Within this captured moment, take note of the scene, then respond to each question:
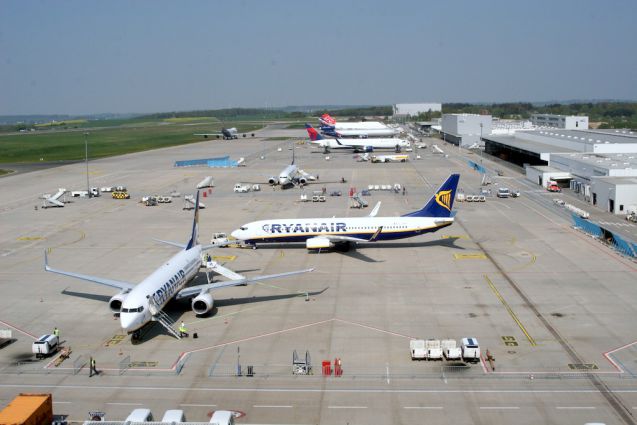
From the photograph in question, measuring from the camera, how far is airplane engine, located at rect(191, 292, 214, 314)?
141 feet

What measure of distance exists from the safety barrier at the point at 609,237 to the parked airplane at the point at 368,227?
17.4 meters

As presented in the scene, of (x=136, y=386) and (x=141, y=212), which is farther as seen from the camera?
(x=141, y=212)

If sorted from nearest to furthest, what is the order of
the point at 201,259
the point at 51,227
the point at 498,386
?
the point at 498,386
the point at 201,259
the point at 51,227

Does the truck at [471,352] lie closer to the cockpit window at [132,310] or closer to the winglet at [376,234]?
the cockpit window at [132,310]

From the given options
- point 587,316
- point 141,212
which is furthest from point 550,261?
point 141,212

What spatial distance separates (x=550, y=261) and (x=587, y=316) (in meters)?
15.6

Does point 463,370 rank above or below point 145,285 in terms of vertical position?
below

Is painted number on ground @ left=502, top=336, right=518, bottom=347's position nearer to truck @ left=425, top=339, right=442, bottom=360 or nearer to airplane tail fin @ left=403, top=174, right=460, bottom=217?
truck @ left=425, top=339, right=442, bottom=360

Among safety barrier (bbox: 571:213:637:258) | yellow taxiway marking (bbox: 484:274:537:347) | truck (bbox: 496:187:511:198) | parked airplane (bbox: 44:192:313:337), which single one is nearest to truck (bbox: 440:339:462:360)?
yellow taxiway marking (bbox: 484:274:537:347)

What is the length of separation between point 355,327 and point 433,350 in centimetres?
713

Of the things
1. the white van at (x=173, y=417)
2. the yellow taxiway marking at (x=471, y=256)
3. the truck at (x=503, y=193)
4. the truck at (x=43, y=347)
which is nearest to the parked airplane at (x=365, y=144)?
the truck at (x=503, y=193)

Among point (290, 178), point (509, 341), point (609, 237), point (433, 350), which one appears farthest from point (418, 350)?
point (290, 178)

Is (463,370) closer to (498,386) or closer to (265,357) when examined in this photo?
(498,386)

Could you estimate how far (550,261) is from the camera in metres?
57.8
